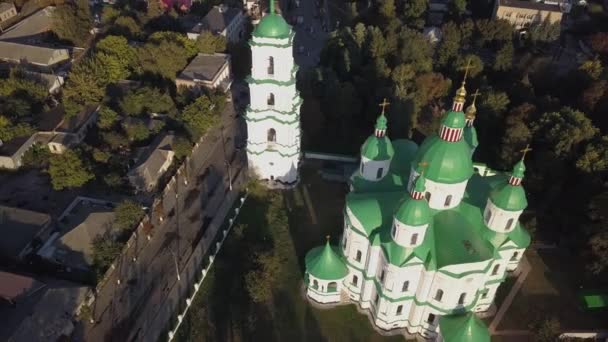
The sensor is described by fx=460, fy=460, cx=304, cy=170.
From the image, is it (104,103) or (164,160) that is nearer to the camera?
(164,160)

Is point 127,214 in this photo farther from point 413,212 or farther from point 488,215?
point 488,215

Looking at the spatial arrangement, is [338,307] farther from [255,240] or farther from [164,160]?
[164,160]

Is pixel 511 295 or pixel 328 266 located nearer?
pixel 328 266

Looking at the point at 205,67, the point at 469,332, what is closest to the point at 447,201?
the point at 469,332


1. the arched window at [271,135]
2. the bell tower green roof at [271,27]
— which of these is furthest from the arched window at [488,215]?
the bell tower green roof at [271,27]

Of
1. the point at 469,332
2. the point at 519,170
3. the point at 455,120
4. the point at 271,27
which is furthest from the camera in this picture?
the point at 271,27

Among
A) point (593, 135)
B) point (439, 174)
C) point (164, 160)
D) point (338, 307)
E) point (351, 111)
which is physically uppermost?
point (439, 174)

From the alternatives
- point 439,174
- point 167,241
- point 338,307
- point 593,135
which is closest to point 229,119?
point 167,241
